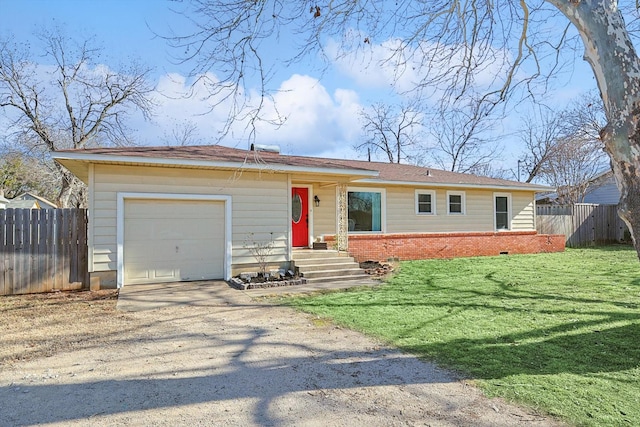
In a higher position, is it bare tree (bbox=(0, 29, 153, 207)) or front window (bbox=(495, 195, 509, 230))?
bare tree (bbox=(0, 29, 153, 207))

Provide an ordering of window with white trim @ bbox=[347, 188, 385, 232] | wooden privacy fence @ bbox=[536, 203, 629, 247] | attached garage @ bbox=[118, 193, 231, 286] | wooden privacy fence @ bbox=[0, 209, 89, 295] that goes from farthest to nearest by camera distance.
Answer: wooden privacy fence @ bbox=[536, 203, 629, 247] < window with white trim @ bbox=[347, 188, 385, 232] < attached garage @ bbox=[118, 193, 231, 286] < wooden privacy fence @ bbox=[0, 209, 89, 295]

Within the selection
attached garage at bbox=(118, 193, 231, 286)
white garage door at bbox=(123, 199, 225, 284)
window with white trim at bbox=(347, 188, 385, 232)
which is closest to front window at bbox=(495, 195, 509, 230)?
window with white trim at bbox=(347, 188, 385, 232)

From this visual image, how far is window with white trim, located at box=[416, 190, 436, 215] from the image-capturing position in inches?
563

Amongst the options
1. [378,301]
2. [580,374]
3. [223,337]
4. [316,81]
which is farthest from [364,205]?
[580,374]

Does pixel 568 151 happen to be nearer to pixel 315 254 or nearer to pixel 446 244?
pixel 446 244

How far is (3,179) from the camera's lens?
3034 centimetres

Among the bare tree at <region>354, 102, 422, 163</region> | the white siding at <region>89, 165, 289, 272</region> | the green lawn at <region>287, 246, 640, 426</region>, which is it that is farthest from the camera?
the bare tree at <region>354, 102, 422, 163</region>

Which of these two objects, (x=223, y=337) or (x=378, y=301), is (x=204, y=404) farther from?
(x=378, y=301)

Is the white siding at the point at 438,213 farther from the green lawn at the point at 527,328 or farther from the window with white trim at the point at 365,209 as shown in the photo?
the green lawn at the point at 527,328

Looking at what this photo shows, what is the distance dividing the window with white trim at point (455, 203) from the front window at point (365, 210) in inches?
121

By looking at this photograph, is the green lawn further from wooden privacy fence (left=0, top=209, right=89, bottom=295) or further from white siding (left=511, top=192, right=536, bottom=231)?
white siding (left=511, top=192, right=536, bottom=231)

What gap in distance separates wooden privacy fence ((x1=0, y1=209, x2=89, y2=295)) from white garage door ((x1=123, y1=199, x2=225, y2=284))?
3.43 feet

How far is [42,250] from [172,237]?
8.69 feet

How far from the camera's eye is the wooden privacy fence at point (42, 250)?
319 inches
